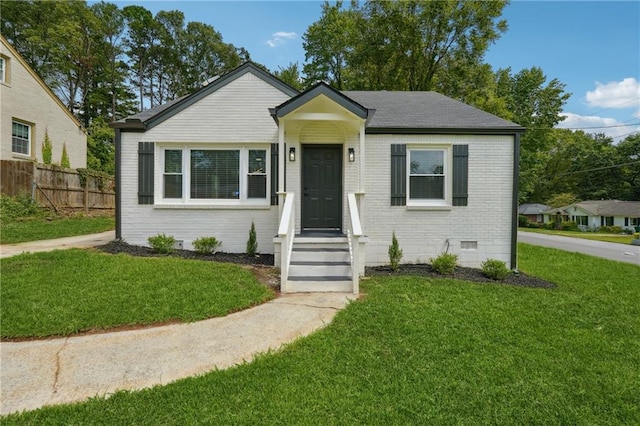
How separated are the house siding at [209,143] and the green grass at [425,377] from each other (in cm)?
434

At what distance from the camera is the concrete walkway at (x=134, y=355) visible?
2729 millimetres

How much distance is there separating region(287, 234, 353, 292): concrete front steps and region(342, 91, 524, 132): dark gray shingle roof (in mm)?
2987

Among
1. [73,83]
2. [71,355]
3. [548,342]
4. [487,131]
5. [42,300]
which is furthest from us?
[73,83]

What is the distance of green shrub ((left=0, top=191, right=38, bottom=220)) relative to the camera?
37.7 ft

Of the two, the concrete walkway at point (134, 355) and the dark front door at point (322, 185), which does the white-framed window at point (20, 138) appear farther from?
the concrete walkway at point (134, 355)

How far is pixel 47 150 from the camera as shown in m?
16.2

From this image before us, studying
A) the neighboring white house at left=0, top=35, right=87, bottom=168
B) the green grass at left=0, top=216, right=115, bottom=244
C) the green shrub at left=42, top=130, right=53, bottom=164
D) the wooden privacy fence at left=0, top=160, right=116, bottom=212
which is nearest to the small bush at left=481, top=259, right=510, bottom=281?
the green grass at left=0, top=216, right=115, bottom=244

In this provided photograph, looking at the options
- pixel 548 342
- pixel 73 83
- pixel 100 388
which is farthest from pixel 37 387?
pixel 73 83

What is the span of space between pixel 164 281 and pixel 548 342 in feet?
17.8

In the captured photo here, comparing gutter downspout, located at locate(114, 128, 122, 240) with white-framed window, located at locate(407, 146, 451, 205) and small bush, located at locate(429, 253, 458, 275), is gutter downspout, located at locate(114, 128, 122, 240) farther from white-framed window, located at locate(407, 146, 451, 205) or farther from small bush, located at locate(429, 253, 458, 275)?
small bush, located at locate(429, 253, 458, 275)

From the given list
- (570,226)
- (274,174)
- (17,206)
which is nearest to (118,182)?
(274,174)

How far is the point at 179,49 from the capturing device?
1289 inches

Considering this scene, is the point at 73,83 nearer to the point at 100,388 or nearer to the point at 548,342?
the point at 100,388

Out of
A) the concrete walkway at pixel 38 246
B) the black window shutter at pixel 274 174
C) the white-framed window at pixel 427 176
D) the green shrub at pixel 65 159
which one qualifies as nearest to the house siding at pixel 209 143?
the black window shutter at pixel 274 174
